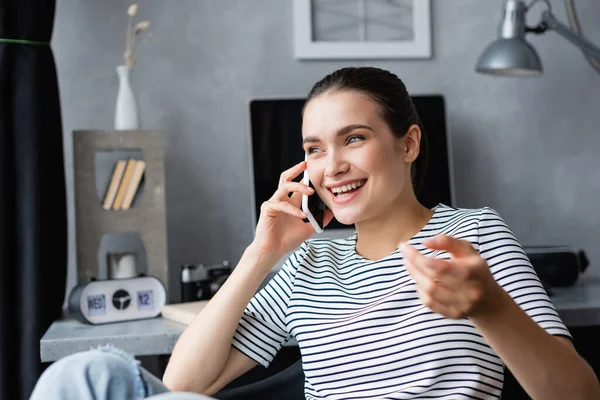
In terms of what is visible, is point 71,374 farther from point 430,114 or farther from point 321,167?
point 430,114

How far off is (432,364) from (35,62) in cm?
131

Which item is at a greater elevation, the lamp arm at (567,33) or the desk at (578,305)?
the lamp arm at (567,33)

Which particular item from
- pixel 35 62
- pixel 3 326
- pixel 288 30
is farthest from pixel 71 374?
pixel 288 30

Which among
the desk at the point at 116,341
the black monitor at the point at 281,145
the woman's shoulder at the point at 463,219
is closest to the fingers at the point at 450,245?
the woman's shoulder at the point at 463,219

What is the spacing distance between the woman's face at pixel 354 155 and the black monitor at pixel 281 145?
84 cm

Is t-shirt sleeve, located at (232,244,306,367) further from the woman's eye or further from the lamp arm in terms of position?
the lamp arm

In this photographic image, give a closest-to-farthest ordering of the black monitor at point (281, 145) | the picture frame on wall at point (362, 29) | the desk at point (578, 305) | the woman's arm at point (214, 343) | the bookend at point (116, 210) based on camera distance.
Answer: the woman's arm at point (214, 343) < the desk at point (578, 305) < the bookend at point (116, 210) < the black monitor at point (281, 145) < the picture frame on wall at point (362, 29)

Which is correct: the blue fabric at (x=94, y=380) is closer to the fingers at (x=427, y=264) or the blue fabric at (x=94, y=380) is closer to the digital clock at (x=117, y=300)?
the fingers at (x=427, y=264)

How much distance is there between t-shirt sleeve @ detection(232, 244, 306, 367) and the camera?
1458mm

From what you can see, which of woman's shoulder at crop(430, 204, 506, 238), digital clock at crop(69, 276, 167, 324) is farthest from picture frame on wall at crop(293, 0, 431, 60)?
woman's shoulder at crop(430, 204, 506, 238)

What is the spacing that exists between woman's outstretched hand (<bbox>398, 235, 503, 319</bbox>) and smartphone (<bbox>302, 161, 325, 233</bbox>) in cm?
50

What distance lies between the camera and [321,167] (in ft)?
4.57

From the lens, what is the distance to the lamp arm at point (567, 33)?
2.26m

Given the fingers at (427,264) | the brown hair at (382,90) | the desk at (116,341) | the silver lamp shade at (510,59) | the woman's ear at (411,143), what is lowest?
the desk at (116,341)
